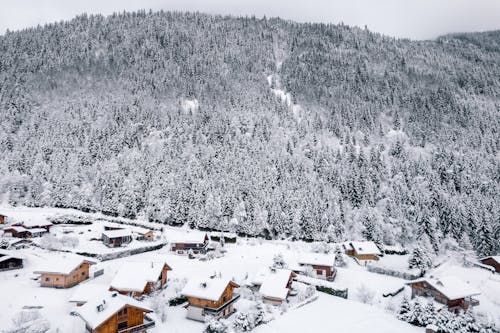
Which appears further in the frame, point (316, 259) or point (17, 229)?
point (17, 229)

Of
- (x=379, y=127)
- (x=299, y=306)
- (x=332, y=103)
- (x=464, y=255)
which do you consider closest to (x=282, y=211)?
(x=464, y=255)

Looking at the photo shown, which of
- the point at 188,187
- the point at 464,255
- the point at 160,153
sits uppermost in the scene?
the point at 160,153

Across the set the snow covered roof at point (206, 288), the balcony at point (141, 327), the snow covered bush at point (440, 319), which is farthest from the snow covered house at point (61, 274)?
the snow covered bush at point (440, 319)

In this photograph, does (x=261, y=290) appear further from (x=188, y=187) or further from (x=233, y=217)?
(x=188, y=187)

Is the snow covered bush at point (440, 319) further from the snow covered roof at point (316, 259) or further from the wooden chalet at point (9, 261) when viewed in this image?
the wooden chalet at point (9, 261)

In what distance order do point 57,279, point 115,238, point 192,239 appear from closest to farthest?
1. point 57,279
2. point 115,238
3. point 192,239

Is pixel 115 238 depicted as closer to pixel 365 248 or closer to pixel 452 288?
pixel 365 248

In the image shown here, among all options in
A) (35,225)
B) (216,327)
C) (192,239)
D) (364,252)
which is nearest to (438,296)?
(364,252)
